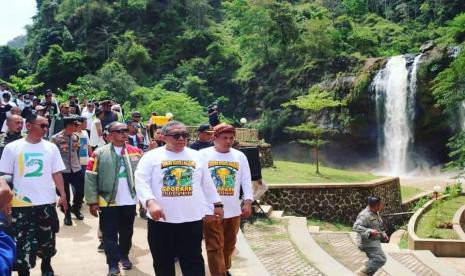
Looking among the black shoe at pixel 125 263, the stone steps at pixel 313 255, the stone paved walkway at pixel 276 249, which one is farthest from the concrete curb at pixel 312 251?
the black shoe at pixel 125 263

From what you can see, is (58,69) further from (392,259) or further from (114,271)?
(114,271)

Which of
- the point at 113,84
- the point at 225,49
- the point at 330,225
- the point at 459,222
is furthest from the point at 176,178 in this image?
the point at 225,49

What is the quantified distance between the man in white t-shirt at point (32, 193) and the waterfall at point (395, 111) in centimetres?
2722

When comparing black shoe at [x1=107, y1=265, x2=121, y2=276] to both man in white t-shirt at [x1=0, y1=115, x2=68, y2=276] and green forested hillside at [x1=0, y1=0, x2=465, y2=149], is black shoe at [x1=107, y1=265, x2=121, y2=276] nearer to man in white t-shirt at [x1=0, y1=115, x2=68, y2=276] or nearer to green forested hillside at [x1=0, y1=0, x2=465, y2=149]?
man in white t-shirt at [x1=0, y1=115, x2=68, y2=276]

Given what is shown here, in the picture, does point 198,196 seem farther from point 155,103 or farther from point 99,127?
point 155,103

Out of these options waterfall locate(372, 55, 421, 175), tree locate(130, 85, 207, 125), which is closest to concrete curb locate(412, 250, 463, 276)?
tree locate(130, 85, 207, 125)

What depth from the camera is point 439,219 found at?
44.2 ft

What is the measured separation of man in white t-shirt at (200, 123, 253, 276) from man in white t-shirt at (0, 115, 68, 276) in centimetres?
154

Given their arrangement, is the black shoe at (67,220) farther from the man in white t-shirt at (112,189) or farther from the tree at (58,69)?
the tree at (58,69)

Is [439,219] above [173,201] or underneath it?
underneath

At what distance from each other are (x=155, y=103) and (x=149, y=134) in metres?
16.7

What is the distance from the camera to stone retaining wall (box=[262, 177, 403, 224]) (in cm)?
1472

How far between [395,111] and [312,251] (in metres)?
23.8

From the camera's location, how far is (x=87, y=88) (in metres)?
32.6
